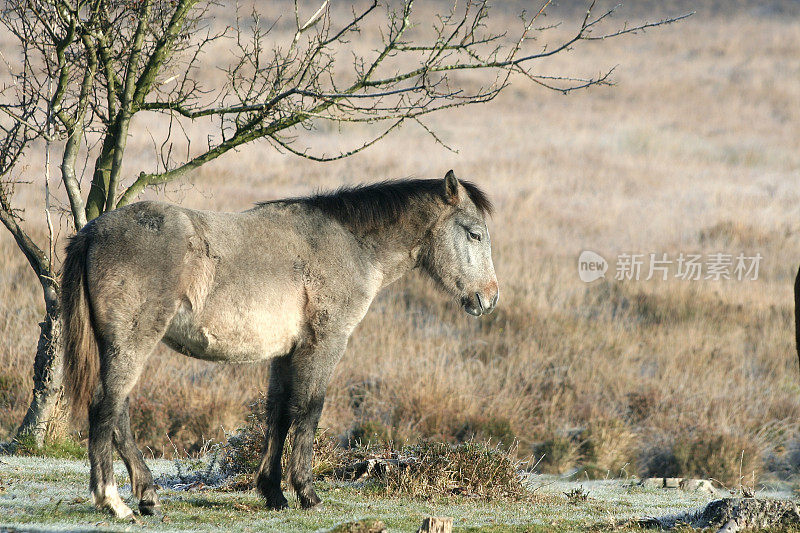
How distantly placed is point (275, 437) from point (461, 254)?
2.00 meters

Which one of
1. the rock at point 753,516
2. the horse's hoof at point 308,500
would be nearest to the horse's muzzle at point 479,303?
the horse's hoof at point 308,500

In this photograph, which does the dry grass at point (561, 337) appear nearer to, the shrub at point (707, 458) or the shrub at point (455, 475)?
the shrub at point (707, 458)

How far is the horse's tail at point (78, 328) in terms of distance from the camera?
5387 millimetres

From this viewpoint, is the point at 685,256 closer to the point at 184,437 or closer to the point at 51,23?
the point at 184,437

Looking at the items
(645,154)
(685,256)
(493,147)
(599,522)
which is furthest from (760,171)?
(599,522)

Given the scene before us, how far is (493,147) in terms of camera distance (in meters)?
34.6

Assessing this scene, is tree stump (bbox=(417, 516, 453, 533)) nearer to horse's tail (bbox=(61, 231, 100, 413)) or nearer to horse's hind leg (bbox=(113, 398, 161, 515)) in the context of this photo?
horse's hind leg (bbox=(113, 398, 161, 515))

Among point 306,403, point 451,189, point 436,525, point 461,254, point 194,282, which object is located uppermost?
point 451,189

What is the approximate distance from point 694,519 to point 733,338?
32.7 ft

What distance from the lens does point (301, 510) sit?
5.95 m

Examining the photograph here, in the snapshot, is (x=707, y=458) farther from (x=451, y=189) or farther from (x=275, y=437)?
(x=275, y=437)

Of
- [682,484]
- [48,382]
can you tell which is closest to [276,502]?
[48,382]

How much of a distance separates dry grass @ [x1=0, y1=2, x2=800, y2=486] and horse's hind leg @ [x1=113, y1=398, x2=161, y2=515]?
4.38 meters

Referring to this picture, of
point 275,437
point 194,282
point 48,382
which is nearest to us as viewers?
point 194,282
